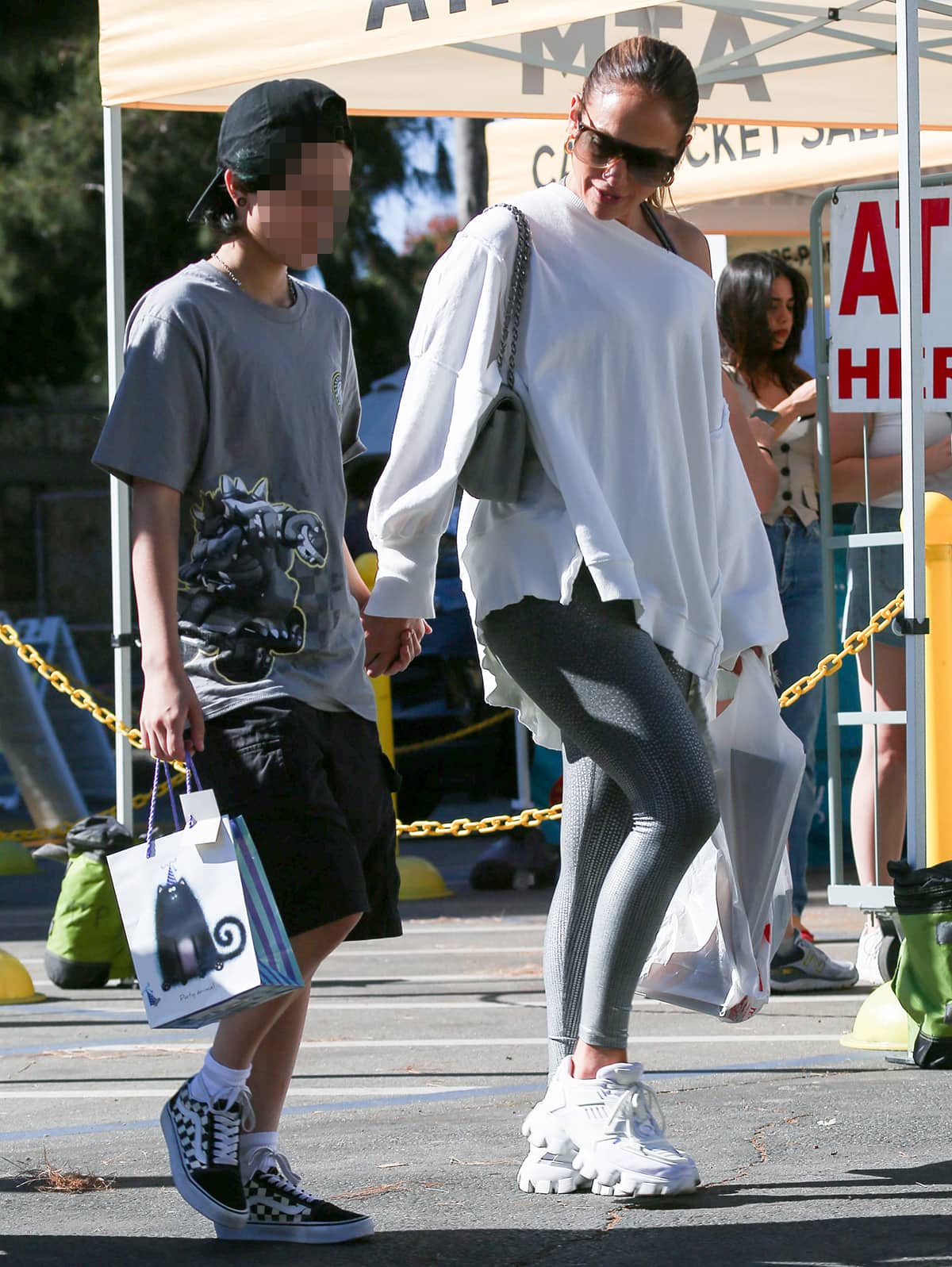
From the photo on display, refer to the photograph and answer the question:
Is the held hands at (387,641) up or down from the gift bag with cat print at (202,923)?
up

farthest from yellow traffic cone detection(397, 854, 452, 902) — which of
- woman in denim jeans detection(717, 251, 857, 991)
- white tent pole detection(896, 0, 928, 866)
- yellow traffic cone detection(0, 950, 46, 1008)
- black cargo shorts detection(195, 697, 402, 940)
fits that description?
black cargo shorts detection(195, 697, 402, 940)

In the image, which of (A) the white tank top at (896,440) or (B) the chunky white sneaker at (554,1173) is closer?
(B) the chunky white sneaker at (554,1173)

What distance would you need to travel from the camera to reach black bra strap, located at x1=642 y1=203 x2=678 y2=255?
3.41 m

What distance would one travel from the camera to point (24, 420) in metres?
17.3

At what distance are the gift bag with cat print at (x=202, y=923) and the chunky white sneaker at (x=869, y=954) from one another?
10.0ft

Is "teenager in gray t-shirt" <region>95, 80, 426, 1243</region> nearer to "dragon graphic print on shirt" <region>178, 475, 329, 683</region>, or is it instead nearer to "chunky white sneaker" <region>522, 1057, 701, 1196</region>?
"dragon graphic print on shirt" <region>178, 475, 329, 683</region>

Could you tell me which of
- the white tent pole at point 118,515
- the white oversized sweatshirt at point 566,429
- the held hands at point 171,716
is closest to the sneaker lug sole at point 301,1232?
the held hands at point 171,716

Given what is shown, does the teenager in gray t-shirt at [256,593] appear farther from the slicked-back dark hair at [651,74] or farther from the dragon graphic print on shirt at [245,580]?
the slicked-back dark hair at [651,74]

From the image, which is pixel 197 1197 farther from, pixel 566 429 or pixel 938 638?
pixel 938 638

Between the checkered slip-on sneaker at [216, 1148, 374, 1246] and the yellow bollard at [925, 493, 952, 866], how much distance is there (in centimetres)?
202

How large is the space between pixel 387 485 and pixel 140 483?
1.48ft

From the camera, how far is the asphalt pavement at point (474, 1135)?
9.69ft

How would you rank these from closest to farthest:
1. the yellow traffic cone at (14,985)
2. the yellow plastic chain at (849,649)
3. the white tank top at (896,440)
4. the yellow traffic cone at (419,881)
A: 1. the yellow plastic chain at (849,649)
2. the white tank top at (896,440)
3. the yellow traffic cone at (14,985)
4. the yellow traffic cone at (419,881)

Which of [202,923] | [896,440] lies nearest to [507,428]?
[202,923]
